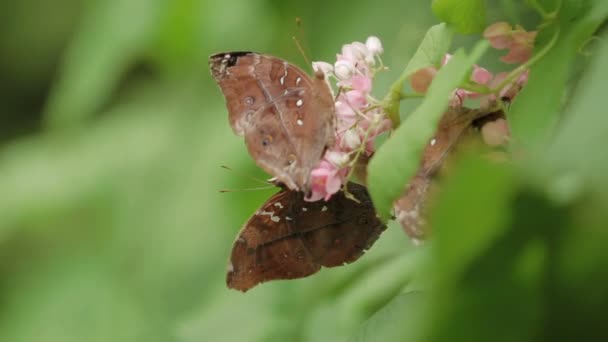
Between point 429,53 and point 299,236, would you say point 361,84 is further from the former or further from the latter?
point 299,236

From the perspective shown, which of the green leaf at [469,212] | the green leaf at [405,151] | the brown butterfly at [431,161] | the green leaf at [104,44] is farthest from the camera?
the green leaf at [104,44]

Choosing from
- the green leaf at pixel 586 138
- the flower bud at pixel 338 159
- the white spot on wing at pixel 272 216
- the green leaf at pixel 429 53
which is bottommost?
the white spot on wing at pixel 272 216

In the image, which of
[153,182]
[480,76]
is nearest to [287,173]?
[480,76]

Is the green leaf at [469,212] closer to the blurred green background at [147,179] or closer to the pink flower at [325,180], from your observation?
the pink flower at [325,180]

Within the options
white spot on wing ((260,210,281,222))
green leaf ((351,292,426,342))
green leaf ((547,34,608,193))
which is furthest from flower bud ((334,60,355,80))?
green leaf ((547,34,608,193))

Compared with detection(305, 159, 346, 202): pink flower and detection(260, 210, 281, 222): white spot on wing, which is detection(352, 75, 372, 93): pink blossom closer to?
detection(305, 159, 346, 202): pink flower

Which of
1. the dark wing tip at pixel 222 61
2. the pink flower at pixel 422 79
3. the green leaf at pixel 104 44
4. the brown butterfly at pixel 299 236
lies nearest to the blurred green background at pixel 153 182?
the green leaf at pixel 104 44

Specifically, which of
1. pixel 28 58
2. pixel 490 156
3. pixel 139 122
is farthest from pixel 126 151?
pixel 490 156
